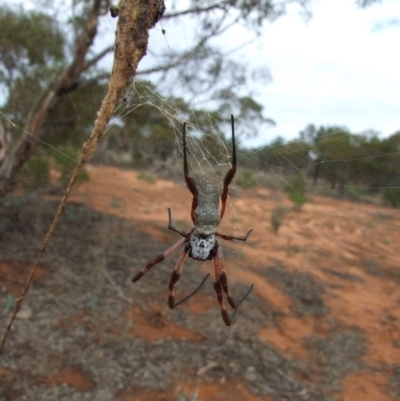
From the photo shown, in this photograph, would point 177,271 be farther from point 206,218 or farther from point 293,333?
point 293,333

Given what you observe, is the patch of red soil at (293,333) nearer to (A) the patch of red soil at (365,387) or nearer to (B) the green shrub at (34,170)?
(A) the patch of red soil at (365,387)

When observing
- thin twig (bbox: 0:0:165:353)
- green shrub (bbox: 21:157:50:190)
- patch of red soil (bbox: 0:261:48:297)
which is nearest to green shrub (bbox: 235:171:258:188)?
thin twig (bbox: 0:0:165:353)

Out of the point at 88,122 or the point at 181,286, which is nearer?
the point at 181,286

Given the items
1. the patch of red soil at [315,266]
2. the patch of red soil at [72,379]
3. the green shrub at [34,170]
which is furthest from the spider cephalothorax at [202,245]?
the green shrub at [34,170]

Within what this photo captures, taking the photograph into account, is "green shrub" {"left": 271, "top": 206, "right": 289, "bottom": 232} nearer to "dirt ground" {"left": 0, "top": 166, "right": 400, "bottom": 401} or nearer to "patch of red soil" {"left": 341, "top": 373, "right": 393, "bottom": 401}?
"dirt ground" {"left": 0, "top": 166, "right": 400, "bottom": 401}

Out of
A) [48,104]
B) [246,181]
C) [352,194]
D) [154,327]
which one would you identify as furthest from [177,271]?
[352,194]


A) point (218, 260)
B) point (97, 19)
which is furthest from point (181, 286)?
point (97, 19)

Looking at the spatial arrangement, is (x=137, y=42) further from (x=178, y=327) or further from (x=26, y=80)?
(x=26, y=80)
